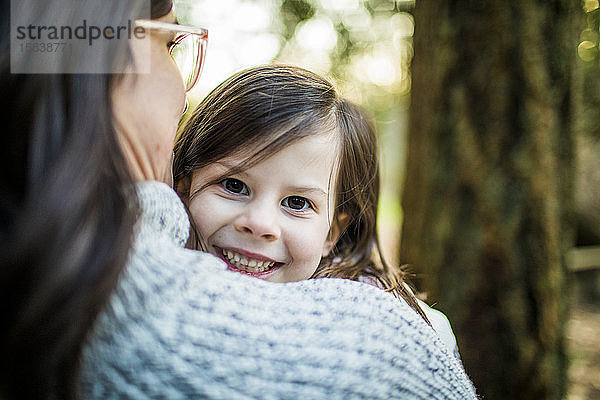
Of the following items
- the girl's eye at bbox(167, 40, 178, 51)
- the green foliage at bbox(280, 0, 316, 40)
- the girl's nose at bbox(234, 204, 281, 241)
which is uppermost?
the green foliage at bbox(280, 0, 316, 40)

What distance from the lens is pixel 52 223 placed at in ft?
2.52

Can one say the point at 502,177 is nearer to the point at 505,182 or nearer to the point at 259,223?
the point at 505,182

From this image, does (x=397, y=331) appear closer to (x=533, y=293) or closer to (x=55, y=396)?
(x=55, y=396)

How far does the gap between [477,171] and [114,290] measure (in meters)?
1.87

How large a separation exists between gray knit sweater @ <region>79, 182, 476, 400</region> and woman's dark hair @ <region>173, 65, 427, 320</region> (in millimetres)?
449

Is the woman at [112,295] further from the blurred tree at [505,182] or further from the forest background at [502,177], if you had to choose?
the blurred tree at [505,182]

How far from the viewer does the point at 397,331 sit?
0.97 meters

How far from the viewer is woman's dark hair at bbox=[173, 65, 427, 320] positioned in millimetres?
1446

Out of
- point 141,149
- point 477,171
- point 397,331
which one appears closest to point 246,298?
point 397,331

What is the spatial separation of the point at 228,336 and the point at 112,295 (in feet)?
0.62

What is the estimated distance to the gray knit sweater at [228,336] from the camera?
0.81 meters

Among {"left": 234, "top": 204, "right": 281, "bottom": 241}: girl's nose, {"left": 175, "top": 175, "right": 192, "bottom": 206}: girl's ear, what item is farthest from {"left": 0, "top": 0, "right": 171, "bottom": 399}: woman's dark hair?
{"left": 175, "top": 175, "right": 192, "bottom": 206}: girl's ear

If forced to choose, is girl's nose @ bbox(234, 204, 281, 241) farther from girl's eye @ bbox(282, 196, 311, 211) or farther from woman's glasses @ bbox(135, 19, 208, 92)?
woman's glasses @ bbox(135, 19, 208, 92)

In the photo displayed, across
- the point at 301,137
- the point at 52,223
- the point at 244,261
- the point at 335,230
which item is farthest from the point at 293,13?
the point at 52,223
